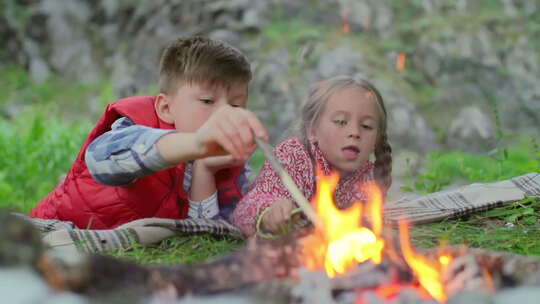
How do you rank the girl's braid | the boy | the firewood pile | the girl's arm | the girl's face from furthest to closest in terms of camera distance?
1. the girl's braid
2. the girl's face
3. the girl's arm
4. the boy
5. the firewood pile

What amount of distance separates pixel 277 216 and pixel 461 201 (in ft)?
3.83

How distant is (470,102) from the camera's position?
29.3 feet

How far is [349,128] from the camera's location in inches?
113

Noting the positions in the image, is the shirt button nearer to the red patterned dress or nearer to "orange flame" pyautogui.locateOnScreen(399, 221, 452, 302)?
the red patterned dress

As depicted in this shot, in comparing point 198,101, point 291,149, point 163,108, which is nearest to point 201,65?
point 198,101

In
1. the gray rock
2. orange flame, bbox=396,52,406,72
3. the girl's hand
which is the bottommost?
the gray rock

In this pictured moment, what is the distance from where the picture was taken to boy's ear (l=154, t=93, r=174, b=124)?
2.90 meters

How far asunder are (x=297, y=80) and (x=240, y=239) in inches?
251

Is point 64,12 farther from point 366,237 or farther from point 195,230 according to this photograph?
point 366,237

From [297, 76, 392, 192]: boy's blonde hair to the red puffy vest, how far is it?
0.75 meters

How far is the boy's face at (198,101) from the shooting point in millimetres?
2773

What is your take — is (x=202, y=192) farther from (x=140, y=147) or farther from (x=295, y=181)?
(x=140, y=147)

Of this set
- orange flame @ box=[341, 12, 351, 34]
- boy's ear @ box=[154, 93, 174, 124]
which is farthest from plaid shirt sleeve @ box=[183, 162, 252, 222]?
orange flame @ box=[341, 12, 351, 34]

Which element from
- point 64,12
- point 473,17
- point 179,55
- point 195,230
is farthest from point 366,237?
point 64,12
